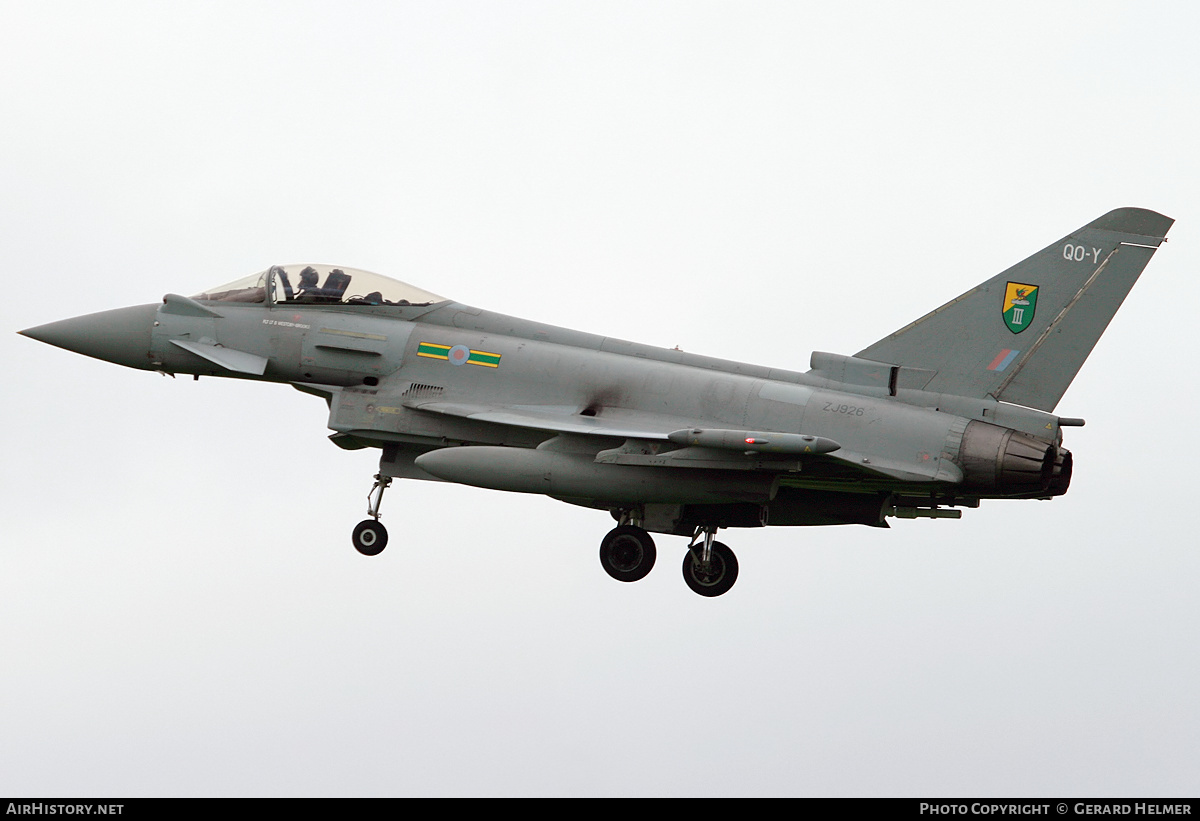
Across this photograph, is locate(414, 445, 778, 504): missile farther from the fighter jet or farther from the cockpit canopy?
the cockpit canopy

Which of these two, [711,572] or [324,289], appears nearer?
[711,572]

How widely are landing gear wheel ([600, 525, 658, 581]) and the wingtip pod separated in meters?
6.48

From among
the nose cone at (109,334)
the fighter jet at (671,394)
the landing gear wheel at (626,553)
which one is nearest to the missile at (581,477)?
the fighter jet at (671,394)

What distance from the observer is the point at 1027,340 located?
19.8 m

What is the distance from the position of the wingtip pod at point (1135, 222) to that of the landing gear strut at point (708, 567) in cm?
588

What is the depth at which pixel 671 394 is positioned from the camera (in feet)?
67.3

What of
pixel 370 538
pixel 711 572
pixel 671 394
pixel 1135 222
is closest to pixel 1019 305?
pixel 1135 222

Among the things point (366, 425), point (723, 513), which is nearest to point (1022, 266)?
point (723, 513)

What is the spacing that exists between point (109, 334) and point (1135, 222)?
12.6 m

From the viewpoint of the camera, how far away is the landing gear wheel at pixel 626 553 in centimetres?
2120

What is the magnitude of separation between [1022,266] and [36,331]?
12392mm

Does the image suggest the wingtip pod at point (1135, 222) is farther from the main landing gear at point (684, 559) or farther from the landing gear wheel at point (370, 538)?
the landing gear wheel at point (370, 538)

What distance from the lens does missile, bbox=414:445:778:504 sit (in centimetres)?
1977

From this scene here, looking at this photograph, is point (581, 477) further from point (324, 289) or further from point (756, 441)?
point (324, 289)
